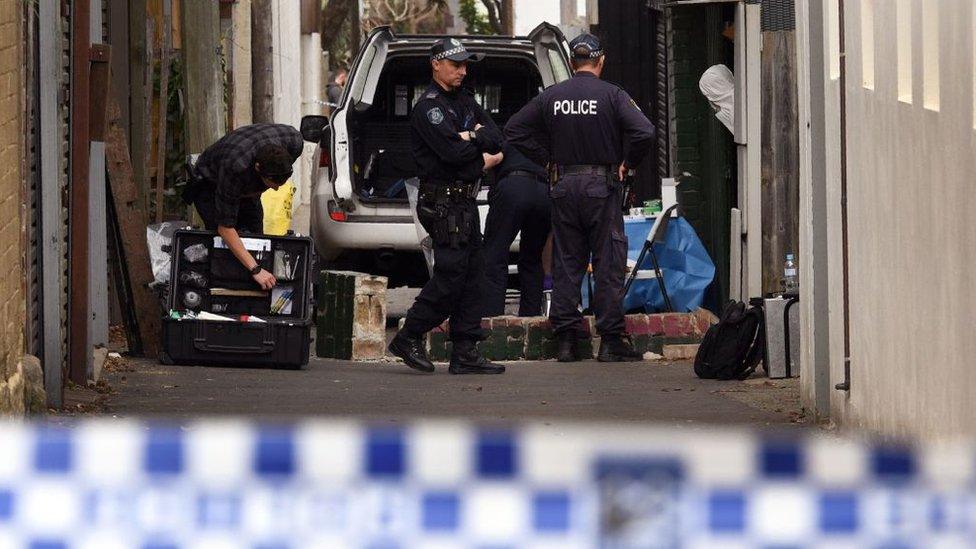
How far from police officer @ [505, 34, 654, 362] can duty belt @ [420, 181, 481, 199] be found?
0.93 m

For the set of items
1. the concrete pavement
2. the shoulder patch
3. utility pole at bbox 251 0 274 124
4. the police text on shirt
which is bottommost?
the concrete pavement

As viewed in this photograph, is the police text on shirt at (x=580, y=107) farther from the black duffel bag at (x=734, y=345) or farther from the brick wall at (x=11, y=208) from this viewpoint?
the brick wall at (x=11, y=208)

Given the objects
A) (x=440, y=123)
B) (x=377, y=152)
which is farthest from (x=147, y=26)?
(x=440, y=123)

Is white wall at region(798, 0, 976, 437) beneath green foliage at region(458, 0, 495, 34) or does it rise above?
beneath

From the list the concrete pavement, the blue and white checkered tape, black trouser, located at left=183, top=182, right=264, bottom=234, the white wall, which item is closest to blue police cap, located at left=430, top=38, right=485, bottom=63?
black trouser, located at left=183, top=182, right=264, bottom=234

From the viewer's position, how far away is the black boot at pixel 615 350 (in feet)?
35.1

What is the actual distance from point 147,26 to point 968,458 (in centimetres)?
1015

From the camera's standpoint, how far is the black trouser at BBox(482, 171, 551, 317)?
37.7ft

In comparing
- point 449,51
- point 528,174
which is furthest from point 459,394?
point 528,174

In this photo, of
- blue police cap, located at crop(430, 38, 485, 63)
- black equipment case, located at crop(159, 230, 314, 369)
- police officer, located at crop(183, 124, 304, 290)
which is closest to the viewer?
blue police cap, located at crop(430, 38, 485, 63)

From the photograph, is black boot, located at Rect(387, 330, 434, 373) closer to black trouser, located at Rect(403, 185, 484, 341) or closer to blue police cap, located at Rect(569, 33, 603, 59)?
black trouser, located at Rect(403, 185, 484, 341)

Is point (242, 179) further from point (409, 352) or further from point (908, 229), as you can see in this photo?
point (908, 229)

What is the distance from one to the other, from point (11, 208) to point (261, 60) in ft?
49.2

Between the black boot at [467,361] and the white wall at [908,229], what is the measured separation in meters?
2.67
